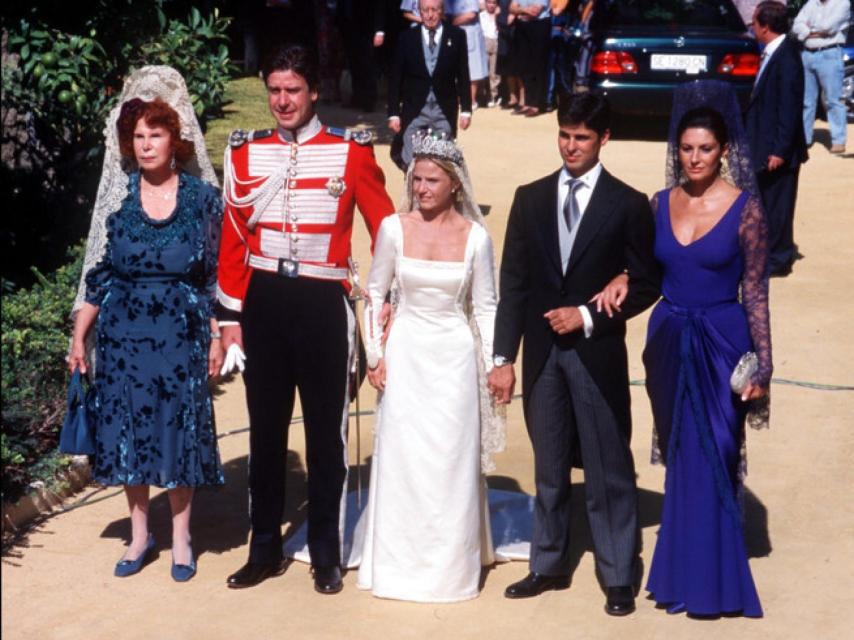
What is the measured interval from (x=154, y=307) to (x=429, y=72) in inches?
233

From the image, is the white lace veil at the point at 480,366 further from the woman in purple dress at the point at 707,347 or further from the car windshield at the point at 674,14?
the car windshield at the point at 674,14

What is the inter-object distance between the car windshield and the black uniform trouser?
1167 cm

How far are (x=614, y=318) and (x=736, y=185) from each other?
729mm

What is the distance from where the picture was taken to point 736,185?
6.43m

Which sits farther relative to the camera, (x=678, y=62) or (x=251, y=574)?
(x=678, y=62)

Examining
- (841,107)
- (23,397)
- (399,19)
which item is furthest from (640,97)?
(23,397)

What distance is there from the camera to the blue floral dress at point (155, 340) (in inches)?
269

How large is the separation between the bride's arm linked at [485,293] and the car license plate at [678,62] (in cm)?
1077

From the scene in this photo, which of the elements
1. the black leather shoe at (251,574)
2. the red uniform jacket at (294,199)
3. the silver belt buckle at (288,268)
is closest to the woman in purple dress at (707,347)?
the red uniform jacket at (294,199)

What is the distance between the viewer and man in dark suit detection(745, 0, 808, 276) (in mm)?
11148

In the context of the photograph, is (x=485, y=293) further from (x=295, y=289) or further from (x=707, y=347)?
(x=707, y=347)

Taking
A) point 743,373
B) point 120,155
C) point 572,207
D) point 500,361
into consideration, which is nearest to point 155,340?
point 120,155

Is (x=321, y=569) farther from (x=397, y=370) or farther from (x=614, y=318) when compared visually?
(x=614, y=318)

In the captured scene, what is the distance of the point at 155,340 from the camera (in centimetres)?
686
